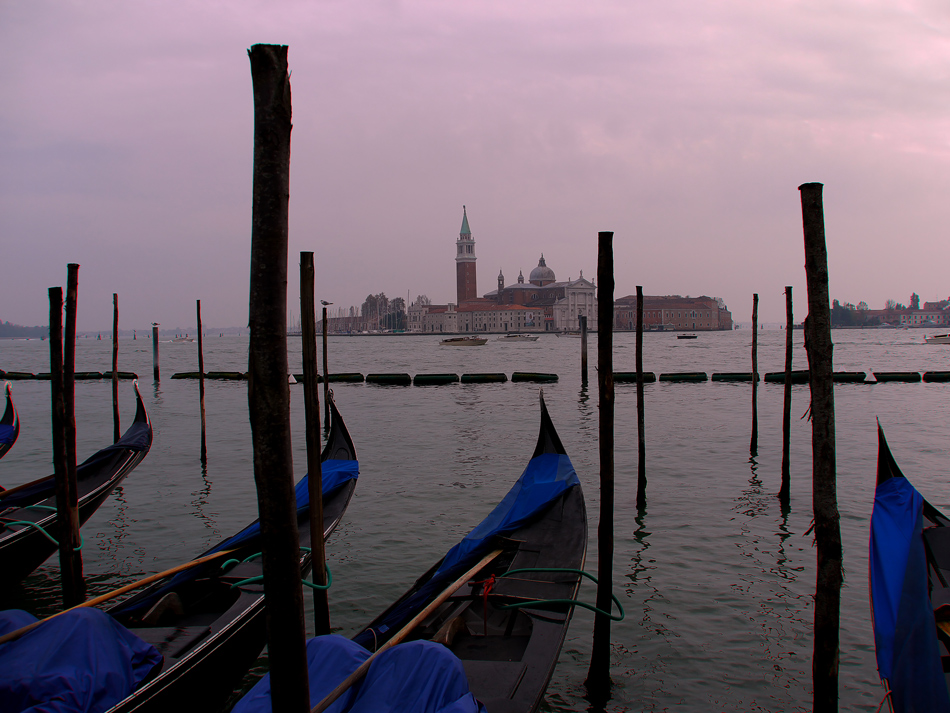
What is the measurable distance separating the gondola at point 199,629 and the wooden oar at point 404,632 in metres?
0.66

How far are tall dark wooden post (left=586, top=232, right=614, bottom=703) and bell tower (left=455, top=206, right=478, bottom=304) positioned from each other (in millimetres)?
83001

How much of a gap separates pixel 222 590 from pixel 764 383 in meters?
16.4

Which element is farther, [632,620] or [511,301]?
[511,301]

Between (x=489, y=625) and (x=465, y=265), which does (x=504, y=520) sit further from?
(x=465, y=265)

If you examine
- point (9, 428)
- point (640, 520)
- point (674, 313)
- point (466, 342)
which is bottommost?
point (640, 520)

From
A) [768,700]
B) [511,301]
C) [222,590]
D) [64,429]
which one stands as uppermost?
[511,301]

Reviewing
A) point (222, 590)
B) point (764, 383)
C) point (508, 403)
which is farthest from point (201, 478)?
point (764, 383)

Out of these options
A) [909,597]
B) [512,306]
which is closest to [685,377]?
[909,597]

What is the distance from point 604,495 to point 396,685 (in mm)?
1366

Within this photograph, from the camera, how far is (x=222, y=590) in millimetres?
2934

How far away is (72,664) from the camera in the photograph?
1.94 m

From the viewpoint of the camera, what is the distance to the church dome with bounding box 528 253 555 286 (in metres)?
88.8

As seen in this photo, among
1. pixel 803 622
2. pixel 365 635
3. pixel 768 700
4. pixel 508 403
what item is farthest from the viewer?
pixel 508 403

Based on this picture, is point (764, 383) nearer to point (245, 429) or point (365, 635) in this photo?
point (245, 429)
